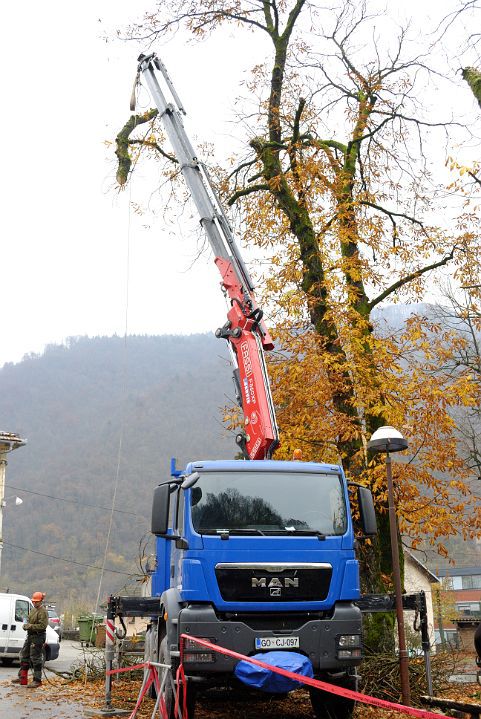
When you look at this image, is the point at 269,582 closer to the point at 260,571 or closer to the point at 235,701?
the point at 260,571

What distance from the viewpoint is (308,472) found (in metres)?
8.91

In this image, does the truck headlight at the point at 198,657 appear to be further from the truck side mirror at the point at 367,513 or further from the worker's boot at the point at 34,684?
the worker's boot at the point at 34,684

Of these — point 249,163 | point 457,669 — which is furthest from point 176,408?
point 457,669

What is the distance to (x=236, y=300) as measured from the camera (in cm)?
1212

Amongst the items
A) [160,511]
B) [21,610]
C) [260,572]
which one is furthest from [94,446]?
[260,572]

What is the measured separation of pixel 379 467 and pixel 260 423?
3.71 metres

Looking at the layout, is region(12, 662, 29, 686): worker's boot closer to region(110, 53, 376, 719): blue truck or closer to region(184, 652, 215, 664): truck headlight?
region(110, 53, 376, 719): blue truck

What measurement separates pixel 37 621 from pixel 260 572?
26.1 feet

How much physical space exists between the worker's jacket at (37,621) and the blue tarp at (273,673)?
780 centimetres

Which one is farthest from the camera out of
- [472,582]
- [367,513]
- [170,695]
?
[472,582]

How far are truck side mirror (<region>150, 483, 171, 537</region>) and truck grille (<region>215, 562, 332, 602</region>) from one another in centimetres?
79

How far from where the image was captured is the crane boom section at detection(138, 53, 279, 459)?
10961 millimetres

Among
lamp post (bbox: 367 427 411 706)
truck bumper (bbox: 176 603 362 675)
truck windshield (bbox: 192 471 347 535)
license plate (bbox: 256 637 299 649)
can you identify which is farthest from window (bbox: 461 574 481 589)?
license plate (bbox: 256 637 299 649)

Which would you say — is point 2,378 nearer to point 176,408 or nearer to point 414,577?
point 176,408
